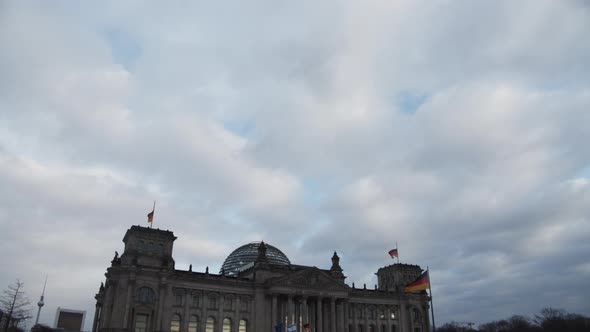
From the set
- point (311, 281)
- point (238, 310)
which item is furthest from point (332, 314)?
point (238, 310)

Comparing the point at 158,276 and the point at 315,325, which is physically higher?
the point at 158,276

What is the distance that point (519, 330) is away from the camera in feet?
652

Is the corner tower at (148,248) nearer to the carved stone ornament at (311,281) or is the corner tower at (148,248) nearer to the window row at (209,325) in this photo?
the window row at (209,325)

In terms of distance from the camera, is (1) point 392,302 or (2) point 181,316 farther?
(1) point 392,302

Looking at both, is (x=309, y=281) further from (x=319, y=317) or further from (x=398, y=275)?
(x=398, y=275)

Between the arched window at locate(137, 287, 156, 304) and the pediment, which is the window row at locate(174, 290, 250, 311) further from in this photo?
the pediment

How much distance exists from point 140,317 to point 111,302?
5533mm

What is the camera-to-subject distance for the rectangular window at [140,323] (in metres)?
78.6

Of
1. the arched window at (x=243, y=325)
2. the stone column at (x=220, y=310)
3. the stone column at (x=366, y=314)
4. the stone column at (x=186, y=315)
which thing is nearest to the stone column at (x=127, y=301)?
the stone column at (x=186, y=315)

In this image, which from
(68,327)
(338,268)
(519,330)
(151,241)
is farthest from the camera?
(519,330)

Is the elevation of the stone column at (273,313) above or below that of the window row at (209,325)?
above

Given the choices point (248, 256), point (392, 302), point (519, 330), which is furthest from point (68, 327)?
point (519, 330)

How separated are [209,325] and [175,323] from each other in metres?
6.42

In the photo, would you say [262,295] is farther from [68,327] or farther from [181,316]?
[68,327]
